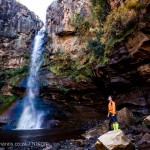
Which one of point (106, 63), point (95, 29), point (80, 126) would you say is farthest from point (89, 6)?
point (80, 126)

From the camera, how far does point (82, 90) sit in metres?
22.5

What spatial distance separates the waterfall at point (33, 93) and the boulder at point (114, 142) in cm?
1214

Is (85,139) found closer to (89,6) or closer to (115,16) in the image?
(115,16)

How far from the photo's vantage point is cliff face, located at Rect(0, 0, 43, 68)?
31.5 meters

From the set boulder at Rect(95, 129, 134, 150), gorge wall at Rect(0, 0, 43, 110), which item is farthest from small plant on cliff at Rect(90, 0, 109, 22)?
boulder at Rect(95, 129, 134, 150)

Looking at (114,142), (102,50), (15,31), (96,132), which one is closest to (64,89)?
(102,50)

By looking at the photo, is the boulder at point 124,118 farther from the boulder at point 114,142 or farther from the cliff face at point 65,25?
the cliff face at point 65,25

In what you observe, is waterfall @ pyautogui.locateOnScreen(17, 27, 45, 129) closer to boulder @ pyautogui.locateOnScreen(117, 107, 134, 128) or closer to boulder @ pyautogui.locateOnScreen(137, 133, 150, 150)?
boulder @ pyautogui.locateOnScreen(117, 107, 134, 128)

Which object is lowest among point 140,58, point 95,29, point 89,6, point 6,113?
point 6,113

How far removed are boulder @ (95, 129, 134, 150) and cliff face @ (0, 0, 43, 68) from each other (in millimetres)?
22569

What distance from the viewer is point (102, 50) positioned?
2142cm

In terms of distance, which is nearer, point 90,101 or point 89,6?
point 90,101

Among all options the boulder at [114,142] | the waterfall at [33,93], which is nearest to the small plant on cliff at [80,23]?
the waterfall at [33,93]

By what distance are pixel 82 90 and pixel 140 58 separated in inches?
260
